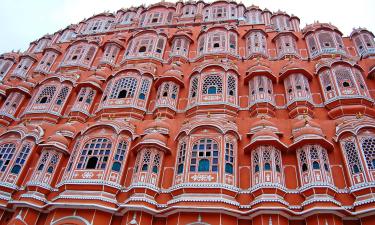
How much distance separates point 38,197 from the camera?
18.0 meters

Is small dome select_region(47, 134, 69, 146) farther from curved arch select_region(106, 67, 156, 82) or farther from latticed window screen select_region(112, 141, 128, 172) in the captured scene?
curved arch select_region(106, 67, 156, 82)

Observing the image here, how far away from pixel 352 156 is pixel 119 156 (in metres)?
12.5

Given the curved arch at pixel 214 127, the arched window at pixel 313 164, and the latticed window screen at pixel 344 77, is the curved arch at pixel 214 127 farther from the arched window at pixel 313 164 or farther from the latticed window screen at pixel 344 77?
the latticed window screen at pixel 344 77

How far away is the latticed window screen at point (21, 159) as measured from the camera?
20141 mm

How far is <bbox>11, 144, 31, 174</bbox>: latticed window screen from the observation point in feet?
66.1

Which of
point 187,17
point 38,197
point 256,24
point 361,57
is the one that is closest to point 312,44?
point 361,57

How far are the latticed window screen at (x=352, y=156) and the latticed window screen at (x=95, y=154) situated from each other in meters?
12.9

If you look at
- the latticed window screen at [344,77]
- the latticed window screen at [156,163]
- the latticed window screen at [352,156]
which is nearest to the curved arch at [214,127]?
the latticed window screen at [156,163]

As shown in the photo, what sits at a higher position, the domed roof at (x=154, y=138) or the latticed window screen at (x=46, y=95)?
the latticed window screen at (x=46, y=95)

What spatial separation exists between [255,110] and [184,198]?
312 inches

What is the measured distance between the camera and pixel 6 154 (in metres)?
20.9

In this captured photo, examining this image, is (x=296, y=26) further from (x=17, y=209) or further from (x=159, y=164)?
(x=17, y=209)

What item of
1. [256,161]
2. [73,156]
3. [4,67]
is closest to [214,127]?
[256,161]

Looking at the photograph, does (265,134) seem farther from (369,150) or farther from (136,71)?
(136,71)
